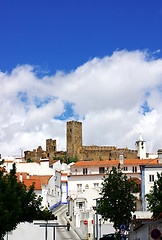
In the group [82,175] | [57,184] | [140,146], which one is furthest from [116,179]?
[140,146]

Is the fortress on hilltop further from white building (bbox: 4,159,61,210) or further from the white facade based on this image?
the white facade

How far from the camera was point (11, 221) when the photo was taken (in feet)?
80.9

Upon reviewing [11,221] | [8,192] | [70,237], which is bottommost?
[70,237]

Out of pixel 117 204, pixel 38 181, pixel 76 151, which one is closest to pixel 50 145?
pixel 76 151

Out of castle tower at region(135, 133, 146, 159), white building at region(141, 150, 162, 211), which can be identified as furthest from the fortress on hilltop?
white building at region(141, 150, 162, 211)

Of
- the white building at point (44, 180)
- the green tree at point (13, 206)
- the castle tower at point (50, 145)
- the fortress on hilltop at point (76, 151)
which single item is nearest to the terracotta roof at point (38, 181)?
the white building at point (44, 180)

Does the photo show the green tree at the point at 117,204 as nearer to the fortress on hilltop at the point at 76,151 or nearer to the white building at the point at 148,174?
the white building at the point at 148,174

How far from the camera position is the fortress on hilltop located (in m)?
161

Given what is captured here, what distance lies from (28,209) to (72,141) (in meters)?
139

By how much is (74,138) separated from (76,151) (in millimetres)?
5254

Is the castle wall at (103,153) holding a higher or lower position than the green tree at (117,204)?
higher

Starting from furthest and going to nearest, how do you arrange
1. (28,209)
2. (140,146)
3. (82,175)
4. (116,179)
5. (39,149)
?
(39,149) < (140,146) < (82,175) < (116,179) < (28,209)

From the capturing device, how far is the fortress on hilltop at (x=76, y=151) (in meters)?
161

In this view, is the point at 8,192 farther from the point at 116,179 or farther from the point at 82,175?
the point at 82,175
